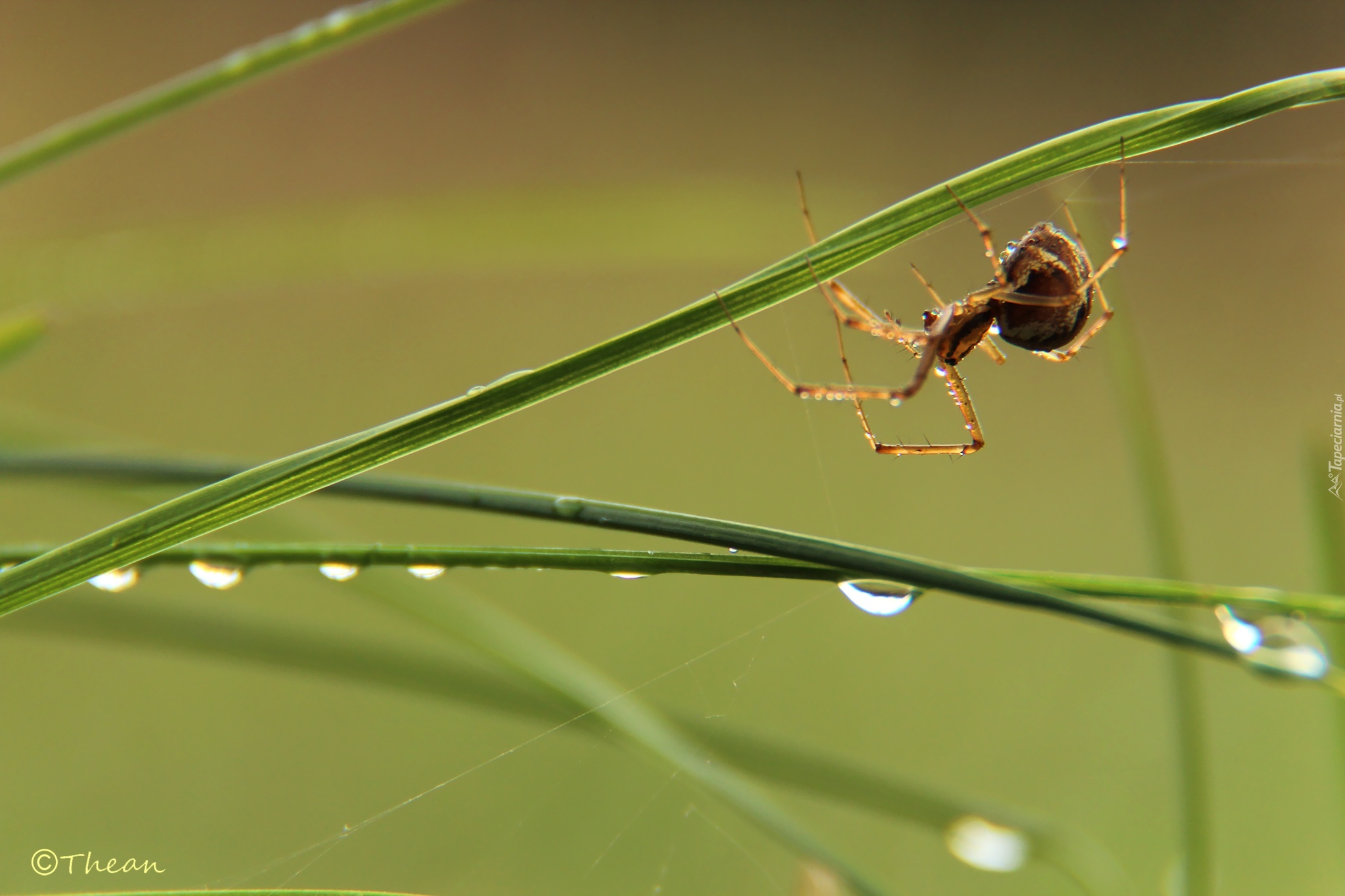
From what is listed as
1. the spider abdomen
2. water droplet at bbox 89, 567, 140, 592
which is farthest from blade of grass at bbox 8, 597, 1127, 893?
the spider abdomen

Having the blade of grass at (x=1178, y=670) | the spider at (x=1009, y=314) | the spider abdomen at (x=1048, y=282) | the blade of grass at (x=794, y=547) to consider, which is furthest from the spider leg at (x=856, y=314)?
the blade of grass at (x=794, y=547)

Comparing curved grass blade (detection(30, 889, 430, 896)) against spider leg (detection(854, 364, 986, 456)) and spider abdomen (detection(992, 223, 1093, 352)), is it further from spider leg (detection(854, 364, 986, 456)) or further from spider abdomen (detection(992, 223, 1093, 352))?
spider abdomen (detection(992, 223, 1093, 352))

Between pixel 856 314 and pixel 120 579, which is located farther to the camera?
pixel 856 314

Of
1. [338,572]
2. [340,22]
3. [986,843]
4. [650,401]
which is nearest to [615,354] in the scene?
[338,572]

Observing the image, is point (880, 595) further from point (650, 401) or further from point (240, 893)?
point (650, 401)

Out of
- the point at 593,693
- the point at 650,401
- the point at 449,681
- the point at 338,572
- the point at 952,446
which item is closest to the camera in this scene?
the point at 338,572

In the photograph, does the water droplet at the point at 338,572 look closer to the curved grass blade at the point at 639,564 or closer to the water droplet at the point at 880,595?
the curved grass blade at the point at 639,564

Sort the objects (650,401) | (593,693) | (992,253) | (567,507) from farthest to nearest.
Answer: (650,401) → (992,253) → (593,693) → (567,507)
